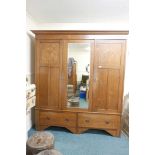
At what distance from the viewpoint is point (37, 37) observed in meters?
2.77

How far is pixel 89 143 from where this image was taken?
8.32ft

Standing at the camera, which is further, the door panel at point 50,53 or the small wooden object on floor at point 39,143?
the door panel at point 50,53

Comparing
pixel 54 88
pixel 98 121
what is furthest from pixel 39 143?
pixel 98 121

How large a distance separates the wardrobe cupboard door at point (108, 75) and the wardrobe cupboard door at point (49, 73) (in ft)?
2.33

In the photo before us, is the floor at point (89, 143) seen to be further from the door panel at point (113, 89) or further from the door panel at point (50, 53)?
the door panel at point (50, 53)

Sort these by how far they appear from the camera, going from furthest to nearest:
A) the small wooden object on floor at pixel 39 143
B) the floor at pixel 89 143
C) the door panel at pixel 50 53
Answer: the door panel at pixel 50 53
the floor at pixel 89 143
the small wooden object on floor at pixel 39 143

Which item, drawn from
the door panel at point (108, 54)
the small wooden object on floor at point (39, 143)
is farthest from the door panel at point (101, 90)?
the small wooden object on floor at point (39, 143)

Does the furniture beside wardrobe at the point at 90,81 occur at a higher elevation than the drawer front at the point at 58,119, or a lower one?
higher

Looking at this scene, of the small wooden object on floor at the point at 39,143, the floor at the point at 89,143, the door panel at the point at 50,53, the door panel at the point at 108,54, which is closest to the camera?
the small wooden object on floor at the point at 39,143

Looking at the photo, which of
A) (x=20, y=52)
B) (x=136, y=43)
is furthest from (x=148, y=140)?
(x=20, y=52)

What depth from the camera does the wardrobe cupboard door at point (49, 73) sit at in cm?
276

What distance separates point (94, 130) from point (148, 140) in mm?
2463

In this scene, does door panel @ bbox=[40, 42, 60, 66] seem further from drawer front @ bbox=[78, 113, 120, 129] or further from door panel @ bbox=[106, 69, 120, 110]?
drawer front @ bbox=[78, 113, 120, 129]

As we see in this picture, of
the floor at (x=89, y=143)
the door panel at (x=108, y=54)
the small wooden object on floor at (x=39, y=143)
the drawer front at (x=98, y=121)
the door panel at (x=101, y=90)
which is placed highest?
the door panel at (x=108, y=54)
